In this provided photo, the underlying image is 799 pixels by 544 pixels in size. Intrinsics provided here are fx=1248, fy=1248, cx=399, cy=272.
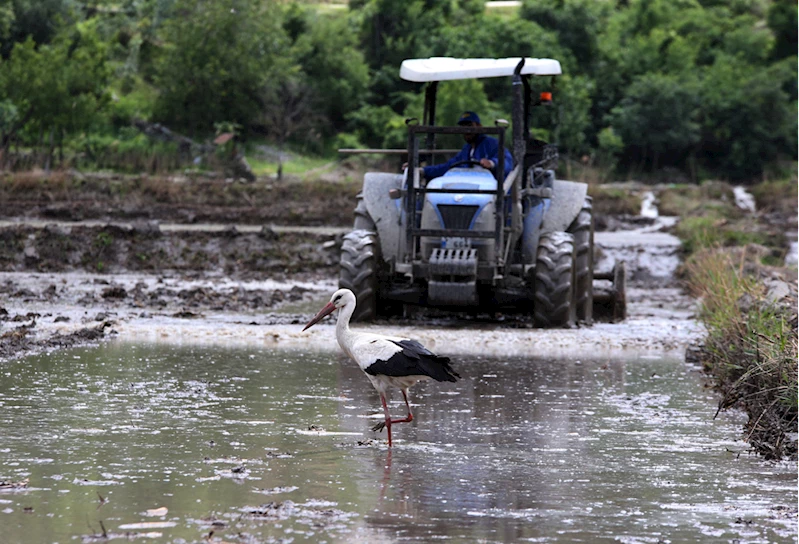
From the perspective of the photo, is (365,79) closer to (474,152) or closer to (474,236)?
(474,152)

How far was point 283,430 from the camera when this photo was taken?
8.91m

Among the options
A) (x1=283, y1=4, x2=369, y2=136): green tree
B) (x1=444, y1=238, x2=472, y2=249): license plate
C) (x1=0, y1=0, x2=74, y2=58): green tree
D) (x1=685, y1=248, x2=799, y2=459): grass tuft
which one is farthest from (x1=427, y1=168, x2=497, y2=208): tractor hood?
(x1=0, y1=0, x2=74, y2=58): green tree

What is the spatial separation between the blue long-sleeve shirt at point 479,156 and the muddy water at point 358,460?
15.4 ft

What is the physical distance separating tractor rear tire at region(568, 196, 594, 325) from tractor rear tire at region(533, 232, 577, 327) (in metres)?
0.83

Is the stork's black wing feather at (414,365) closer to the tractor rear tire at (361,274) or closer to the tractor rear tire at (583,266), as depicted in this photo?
the tractor rear tire at (361,274)

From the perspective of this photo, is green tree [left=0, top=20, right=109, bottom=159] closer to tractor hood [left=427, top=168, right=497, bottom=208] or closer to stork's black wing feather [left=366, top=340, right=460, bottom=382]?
tractor hood [left=427, top=168, right=497, bottom=208]

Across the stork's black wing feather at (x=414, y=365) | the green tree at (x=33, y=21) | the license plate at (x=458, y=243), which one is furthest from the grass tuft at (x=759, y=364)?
the green tree at (x=33, y=21)

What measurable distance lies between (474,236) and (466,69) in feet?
7.33

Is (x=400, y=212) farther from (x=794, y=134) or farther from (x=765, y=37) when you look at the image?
(x=765, y=37)

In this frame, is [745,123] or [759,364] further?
[745,123]

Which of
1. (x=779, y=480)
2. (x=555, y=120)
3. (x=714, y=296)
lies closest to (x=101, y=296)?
(x=714, y=296)

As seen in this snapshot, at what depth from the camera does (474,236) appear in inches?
611

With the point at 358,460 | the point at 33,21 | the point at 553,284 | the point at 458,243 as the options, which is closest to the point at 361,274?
the point at 458,243

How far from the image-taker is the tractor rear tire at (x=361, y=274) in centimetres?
1590
